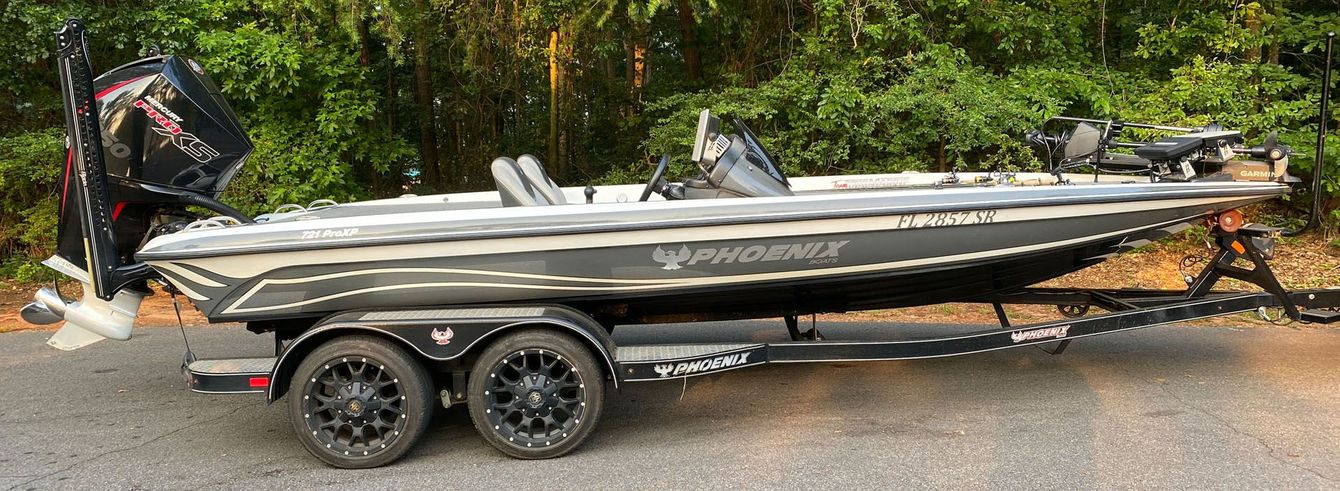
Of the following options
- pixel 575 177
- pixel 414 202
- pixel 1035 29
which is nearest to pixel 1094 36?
pixel 1035 29

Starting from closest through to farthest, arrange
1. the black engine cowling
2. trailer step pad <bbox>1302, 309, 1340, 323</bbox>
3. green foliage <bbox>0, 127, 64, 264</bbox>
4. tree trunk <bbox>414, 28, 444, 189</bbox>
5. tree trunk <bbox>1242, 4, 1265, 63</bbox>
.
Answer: the black engine cowling < trailer step pad <bbox>1302, 309, 1340, 323</bbox> < tree trunk <bbox>1242, 4, 1265, 63</bbox> < green foliage <bbox>0, 127, 64, 264</bbox> < tree trunk <bbox>414, 28, 444, 189</bbox>

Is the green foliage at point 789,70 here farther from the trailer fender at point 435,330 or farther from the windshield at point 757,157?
the trailer fender at point 435,330

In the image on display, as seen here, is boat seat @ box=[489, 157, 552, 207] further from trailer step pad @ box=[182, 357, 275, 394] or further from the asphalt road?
trailer step pad @ box=[182, 357, 275, 394]

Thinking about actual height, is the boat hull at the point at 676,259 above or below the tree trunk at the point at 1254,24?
below

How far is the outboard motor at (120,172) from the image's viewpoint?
3613mm

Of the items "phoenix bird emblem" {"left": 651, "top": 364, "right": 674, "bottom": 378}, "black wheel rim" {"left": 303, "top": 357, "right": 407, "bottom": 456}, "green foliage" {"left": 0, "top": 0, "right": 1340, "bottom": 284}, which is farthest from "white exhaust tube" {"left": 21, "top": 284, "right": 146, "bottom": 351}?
"green foliage" {"left": 0, "top": 0, "right": 1340, "bottom": 284}

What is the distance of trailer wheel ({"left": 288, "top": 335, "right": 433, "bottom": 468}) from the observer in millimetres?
3510

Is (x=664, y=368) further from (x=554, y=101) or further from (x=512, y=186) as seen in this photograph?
(x=554, y=101)

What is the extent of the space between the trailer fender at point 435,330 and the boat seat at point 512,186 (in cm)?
69

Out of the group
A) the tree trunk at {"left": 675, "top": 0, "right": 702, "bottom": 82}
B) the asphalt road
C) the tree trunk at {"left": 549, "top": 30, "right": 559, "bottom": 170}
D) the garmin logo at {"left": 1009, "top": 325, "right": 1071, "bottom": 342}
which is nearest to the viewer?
the asphalt road

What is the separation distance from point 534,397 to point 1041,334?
257 centimetres

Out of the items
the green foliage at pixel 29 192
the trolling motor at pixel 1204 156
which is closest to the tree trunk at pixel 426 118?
the green foliage at pixel 29 192

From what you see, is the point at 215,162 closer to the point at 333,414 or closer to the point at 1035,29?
the point at 333,414

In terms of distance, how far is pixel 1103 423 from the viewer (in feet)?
12.4
